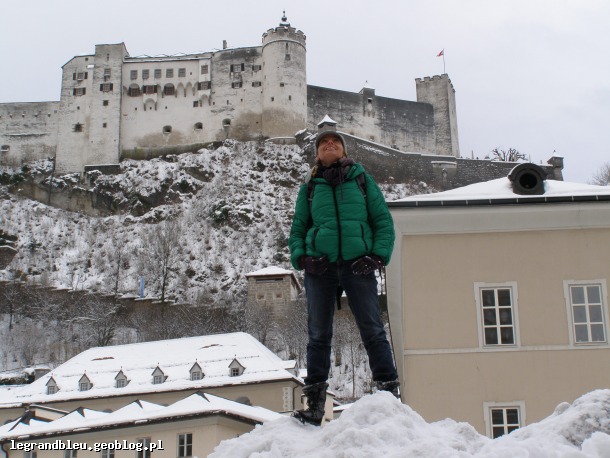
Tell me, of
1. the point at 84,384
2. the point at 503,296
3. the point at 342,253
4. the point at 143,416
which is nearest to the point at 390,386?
the point at 342,253

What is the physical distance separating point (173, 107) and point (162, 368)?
130ft

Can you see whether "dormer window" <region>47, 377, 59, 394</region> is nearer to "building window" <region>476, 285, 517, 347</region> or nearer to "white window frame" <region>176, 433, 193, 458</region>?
"white window frame" <region>176, 433, 193, 458</region>

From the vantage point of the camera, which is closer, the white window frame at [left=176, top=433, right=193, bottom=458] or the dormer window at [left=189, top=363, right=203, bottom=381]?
the white window frame at [left=176, top=433, right=193, bottom=458]

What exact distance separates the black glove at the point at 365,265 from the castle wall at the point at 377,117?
6635cm

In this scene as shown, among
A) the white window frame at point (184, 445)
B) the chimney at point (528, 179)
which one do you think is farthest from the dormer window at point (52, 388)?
the chimney at point (528, 179)

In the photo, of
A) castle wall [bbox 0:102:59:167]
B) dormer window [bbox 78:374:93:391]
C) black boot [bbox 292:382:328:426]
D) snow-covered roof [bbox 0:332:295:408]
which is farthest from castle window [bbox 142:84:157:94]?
black boot [bbox 292:382:328:426]

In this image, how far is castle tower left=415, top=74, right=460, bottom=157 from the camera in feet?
252

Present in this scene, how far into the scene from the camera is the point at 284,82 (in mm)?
71938

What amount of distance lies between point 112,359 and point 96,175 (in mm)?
34718

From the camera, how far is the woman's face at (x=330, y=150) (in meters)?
6.72

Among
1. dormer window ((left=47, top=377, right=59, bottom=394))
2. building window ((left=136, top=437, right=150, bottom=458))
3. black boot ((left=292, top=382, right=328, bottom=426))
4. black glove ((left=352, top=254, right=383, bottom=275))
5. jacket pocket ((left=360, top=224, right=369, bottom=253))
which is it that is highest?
jacket pocket ((left=360, top=224, right=369, bottom=253))

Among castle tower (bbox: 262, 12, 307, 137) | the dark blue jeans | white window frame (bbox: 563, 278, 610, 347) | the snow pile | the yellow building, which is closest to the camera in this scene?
the snow pile

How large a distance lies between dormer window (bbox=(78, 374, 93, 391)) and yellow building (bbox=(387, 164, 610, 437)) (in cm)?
2605

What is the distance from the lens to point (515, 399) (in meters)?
12.2
